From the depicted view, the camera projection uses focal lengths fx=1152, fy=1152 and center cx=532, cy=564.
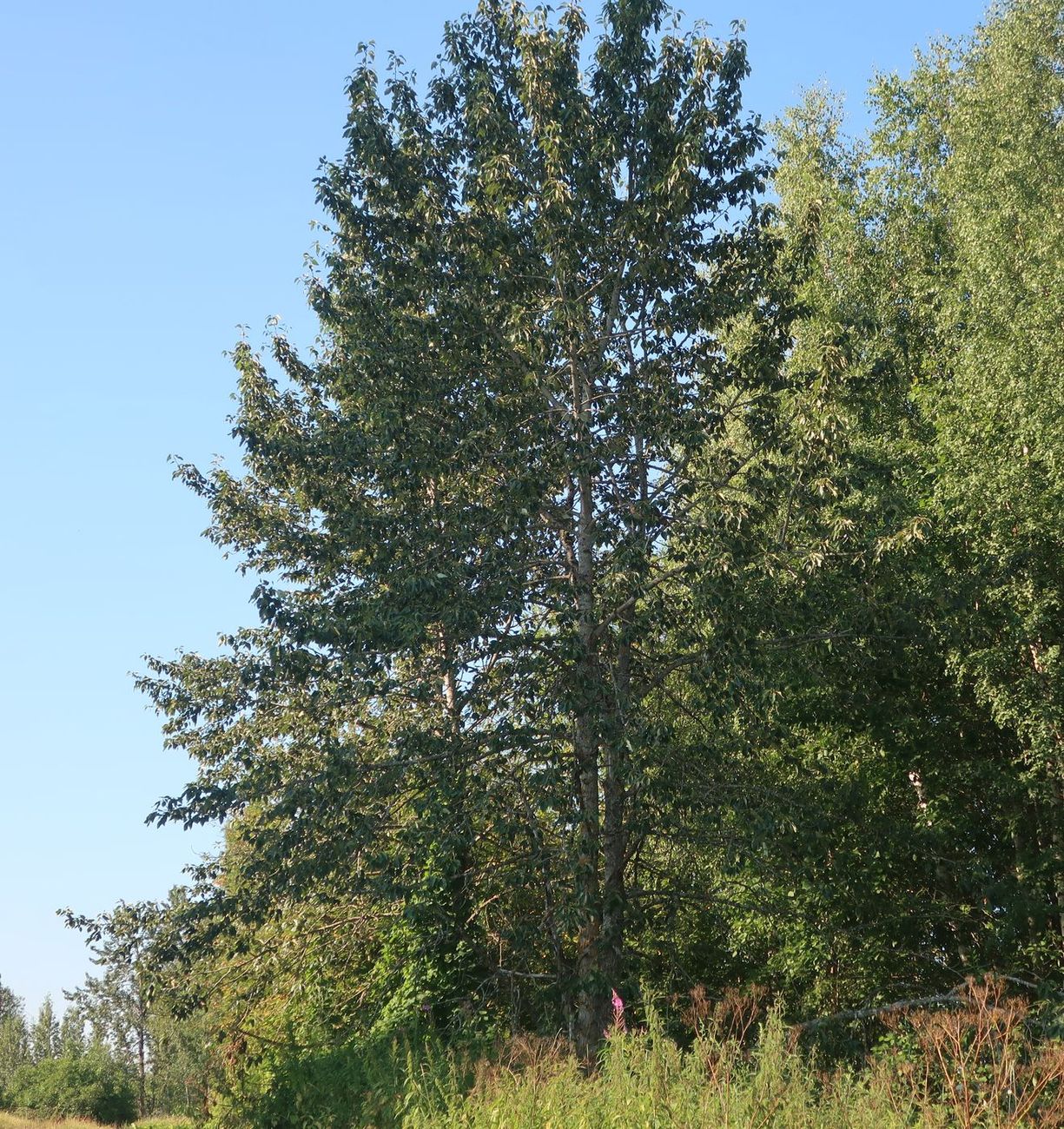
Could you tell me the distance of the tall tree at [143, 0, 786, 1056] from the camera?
1252 centimetres

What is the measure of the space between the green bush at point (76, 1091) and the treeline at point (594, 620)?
94.3ft

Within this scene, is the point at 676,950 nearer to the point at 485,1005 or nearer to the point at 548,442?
the point at 485,1005

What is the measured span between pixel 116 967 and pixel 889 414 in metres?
15.4

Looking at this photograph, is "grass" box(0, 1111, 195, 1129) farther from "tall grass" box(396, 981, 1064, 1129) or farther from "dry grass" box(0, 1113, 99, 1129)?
"tall grass" box(396, 981, 1064, 1129)

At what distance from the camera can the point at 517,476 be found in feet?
42.3

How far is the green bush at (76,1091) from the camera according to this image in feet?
137

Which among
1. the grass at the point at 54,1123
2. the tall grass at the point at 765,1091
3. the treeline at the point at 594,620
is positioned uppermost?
the treeline at the point at 594,620

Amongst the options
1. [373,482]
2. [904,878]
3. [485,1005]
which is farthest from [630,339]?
[904,878]

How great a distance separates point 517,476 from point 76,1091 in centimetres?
3906

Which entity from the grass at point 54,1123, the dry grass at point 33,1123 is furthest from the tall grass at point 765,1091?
the dry grass at point 33,1123

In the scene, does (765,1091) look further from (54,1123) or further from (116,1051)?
(116,1051)

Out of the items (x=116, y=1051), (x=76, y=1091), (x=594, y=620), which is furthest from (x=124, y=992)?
(x=594, y=620)

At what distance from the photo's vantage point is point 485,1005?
14.3m

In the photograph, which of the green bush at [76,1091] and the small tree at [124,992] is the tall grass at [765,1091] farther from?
the green bush at [76,1091]
